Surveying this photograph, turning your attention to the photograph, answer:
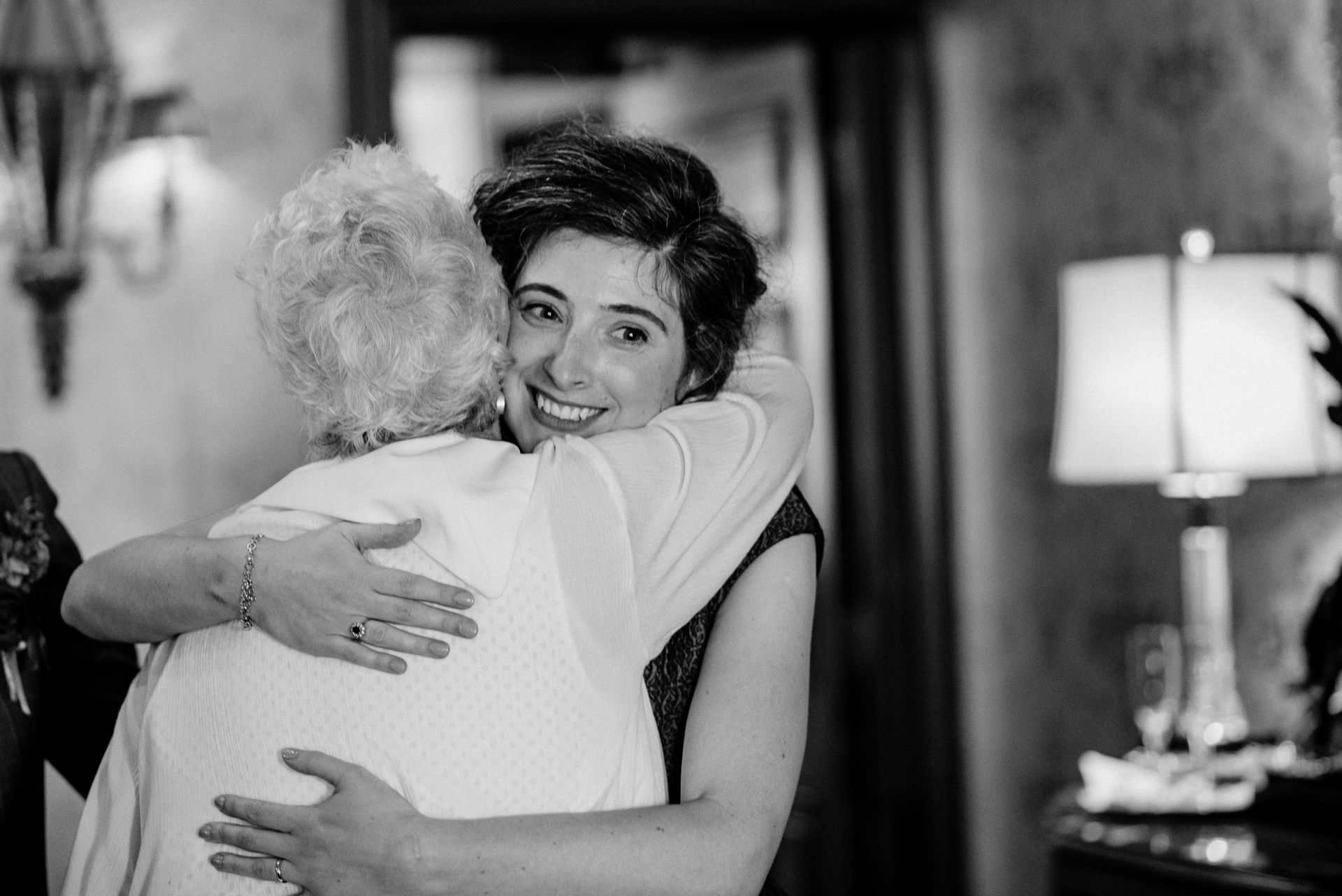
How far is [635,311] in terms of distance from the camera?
1.52 meters

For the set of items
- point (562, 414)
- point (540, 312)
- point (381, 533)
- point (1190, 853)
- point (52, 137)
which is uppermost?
point (52, 137)

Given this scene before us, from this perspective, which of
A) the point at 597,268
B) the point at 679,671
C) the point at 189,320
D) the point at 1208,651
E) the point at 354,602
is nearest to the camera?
the point at 354,602

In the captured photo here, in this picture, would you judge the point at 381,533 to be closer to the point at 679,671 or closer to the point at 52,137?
the point at 679,671

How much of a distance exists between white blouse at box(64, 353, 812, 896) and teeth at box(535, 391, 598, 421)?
326mm

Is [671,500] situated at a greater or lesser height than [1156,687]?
greater

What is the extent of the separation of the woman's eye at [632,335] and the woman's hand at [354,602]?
17.9 inches

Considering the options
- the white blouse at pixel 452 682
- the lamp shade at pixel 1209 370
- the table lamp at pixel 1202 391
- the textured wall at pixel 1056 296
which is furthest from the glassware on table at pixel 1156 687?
the white blouse at pixel 452 682

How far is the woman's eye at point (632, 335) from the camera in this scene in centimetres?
154

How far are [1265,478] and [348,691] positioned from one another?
5.55 ft

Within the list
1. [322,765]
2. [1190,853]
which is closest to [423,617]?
[322,765]

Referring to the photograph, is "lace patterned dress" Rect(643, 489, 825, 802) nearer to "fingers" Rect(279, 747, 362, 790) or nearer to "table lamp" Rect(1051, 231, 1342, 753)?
"fingers" Rect(279, 747, 362, 790)

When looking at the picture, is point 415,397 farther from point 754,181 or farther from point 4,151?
point 754,181

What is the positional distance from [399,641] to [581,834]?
203mm

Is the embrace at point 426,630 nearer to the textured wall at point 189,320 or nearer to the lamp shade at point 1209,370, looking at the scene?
the lamp shade at point 1209,370
